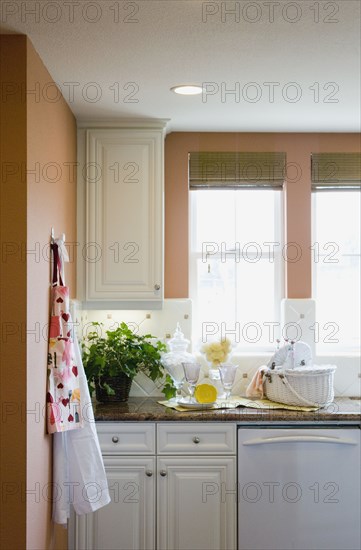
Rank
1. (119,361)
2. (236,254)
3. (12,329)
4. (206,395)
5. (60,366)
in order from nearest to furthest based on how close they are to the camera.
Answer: (12,329)
(60,366)
(206,395)
(119,361)
(236,254)

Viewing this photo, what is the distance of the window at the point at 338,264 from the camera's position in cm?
488

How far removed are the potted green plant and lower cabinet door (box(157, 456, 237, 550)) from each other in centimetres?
53

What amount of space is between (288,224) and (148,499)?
180 centimetres

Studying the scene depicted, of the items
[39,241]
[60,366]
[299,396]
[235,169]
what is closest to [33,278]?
[39,241]

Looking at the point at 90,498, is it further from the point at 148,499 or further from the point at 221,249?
the point at 221,249

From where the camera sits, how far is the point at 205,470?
161 inches

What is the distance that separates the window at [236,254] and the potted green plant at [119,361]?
517mm

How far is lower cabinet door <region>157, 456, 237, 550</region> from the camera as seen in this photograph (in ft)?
13.4

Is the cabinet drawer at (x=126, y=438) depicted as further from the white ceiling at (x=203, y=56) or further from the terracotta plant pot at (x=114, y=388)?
the white ceiling at (x=203, y=56)

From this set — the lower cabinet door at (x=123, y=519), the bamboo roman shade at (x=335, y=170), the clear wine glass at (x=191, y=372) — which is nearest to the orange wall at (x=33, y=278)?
the lower cabinet door at (x=123, y=519)

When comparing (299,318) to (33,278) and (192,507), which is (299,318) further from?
(33,278)

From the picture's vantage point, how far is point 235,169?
4812 mm

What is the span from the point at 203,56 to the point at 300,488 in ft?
7.13

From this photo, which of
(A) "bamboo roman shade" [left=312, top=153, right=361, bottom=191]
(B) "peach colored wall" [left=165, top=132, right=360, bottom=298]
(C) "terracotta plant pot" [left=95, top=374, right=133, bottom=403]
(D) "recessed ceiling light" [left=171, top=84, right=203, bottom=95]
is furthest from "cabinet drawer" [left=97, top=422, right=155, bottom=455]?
(A) "bamboo roman shade" [left=312, top=153, right=361, bottom=191]
